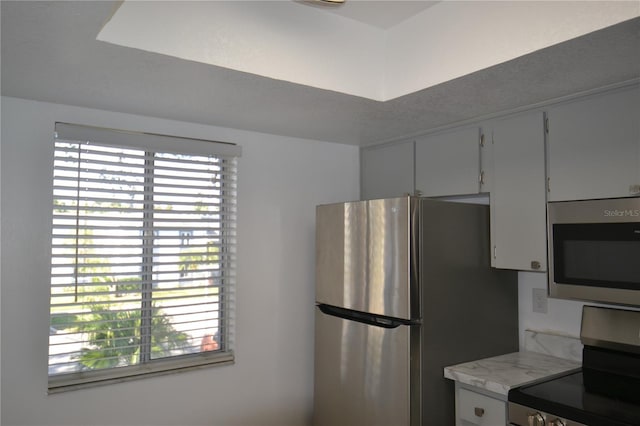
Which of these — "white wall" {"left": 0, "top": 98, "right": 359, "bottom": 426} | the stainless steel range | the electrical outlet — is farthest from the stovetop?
"white wall" {"left": 0, "top": 98, "right": 359, "bottom": 426}

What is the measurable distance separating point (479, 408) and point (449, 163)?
1.28 meters

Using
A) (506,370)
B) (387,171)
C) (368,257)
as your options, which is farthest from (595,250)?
(387,171)

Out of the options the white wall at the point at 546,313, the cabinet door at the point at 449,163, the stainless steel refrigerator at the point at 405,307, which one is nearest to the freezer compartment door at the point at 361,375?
the stainless steel refrigerator at the point at 405,307

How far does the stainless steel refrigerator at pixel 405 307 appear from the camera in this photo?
2223 mm

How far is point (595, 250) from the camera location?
200 cm

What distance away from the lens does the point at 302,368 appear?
3.07 m

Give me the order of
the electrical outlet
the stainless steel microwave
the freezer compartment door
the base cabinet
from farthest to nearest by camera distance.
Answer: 1. the electrical outlet
2. the freezer compartment door
3. the base cabinet
4. the stainless steel microwave

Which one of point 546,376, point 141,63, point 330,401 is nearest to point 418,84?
point 141,63

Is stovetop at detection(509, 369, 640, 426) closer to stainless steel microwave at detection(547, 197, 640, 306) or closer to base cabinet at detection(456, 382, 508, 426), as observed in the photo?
base cabinet at detection(456, 382, 508, 426)

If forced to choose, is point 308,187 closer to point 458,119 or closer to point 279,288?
point 279,288

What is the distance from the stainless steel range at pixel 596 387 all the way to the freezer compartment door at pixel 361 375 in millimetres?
479

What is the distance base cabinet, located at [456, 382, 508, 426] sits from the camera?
205 cm

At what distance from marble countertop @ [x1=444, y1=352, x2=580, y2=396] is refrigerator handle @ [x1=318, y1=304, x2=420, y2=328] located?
1.01ft

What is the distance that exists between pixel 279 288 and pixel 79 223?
1.20 meters
